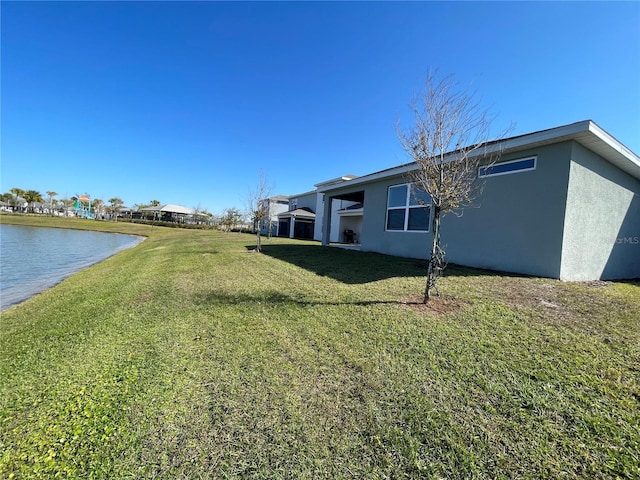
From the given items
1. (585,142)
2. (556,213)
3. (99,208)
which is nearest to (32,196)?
(99,208)

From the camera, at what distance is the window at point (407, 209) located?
32.6 feet

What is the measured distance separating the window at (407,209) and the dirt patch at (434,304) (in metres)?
5.14

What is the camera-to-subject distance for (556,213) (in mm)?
6562

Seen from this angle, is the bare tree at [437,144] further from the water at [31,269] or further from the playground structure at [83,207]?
the playground structure at [83,207]

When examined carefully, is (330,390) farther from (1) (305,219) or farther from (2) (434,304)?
(1) (305,219)

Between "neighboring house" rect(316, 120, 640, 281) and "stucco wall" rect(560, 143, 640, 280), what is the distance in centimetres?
2

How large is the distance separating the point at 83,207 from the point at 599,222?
4123 inches

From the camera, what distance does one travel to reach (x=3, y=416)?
247cm

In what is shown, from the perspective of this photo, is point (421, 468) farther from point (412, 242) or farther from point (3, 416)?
point (412, 242)

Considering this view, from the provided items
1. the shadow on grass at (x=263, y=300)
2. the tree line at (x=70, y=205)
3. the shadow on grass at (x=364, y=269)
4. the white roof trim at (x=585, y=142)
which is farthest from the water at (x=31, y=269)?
the tree line at (x=70, y=205)

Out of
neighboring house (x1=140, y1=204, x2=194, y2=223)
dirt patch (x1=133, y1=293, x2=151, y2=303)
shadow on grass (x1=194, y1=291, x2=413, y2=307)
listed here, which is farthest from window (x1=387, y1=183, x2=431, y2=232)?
neighboring house (x1=140, y1=204, x2=194, y2=223)

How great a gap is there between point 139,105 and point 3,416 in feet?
77.8

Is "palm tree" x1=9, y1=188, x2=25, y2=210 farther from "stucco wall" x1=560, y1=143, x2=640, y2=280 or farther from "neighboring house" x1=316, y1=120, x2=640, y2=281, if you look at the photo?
"stucco wall" x1=560, y1=143, x2=640, y2=280

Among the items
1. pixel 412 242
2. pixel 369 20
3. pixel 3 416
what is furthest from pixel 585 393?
pixel 369 20
